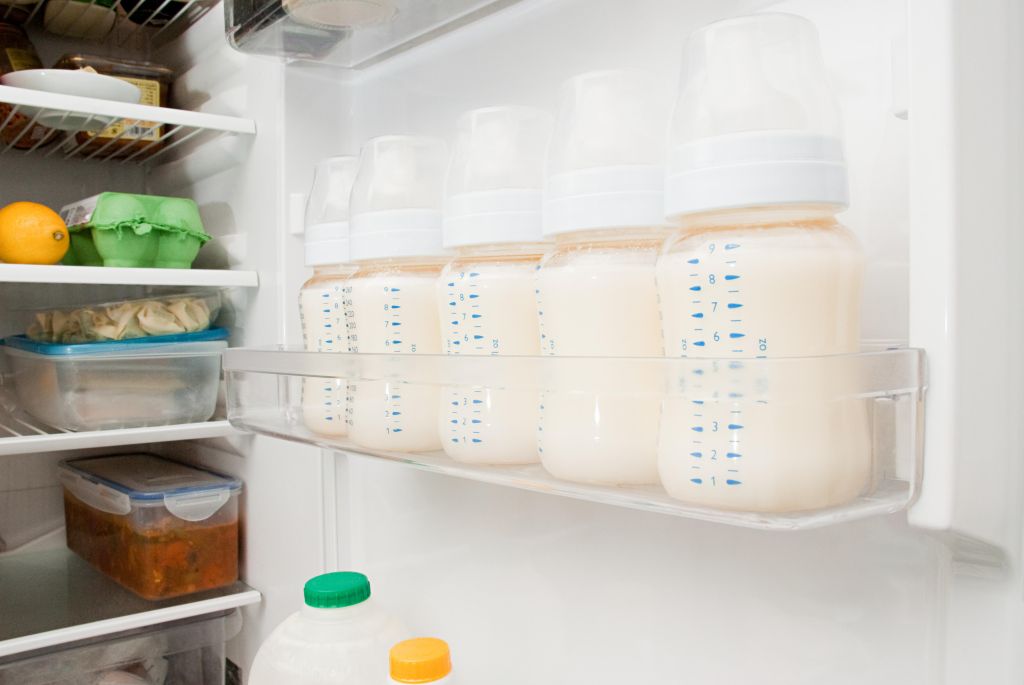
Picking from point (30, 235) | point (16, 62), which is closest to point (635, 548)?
point (30, 235)

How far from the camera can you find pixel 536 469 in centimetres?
63

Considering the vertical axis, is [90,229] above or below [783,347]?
above

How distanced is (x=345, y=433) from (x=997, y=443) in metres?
0.53

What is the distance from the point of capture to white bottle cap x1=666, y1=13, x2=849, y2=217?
47 centimetres

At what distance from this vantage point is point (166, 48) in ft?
4.79

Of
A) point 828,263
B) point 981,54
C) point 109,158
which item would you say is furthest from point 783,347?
point 109,158

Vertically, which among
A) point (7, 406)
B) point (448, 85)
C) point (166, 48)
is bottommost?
point (7, 406)

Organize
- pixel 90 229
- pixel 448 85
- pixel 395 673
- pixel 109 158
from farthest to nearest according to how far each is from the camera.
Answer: pixel 109 158, pixel 90 229, pixel 448 85, pixel 395 673

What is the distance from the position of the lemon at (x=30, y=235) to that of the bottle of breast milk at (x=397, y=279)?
1.75 feet

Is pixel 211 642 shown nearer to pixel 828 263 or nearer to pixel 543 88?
pixel 543 88

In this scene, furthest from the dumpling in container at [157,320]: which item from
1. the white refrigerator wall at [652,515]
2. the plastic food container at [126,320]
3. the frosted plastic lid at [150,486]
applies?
the frosted plastic lid at [150,486]

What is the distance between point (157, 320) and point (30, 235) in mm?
190

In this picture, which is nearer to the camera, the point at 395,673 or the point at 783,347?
the point at 783,347

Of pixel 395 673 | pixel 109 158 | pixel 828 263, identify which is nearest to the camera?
pixel 828 263
